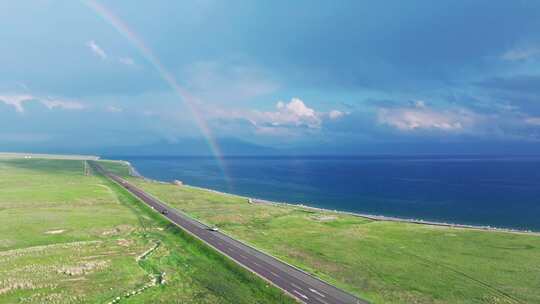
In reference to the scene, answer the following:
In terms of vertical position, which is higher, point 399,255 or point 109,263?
point 399,255

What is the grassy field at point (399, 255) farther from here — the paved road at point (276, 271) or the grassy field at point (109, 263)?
the grassy field at point (109, 263)

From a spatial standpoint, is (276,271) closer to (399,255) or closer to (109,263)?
(399,255)

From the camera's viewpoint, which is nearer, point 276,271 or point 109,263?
point 276,271

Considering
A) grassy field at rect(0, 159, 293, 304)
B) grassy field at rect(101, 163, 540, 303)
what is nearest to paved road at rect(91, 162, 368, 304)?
grassy field at rect(0, 159, 293, 304)

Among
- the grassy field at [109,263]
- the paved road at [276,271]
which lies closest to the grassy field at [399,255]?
the paved road at [276,271]

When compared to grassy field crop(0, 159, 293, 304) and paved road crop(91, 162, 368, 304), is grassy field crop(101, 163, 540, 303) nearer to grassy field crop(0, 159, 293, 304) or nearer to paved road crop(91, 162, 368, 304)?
paved road crop(91, 162, 368, 304)

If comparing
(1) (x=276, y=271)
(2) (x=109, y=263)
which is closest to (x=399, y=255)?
(1) (x=276, y=271)
